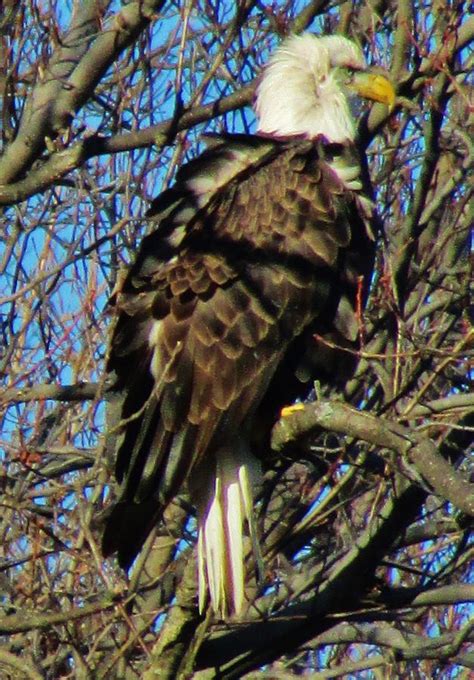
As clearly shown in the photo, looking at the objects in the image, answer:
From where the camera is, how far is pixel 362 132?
581 centimetres

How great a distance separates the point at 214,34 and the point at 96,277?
4.13 ft

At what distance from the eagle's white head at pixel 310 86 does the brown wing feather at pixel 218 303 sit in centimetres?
38

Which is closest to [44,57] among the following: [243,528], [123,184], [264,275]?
[123,184]

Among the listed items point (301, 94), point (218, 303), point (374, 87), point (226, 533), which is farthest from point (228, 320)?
point (301, 94)

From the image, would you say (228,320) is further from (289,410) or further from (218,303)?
(289,410)

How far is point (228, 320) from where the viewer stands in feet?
16.5

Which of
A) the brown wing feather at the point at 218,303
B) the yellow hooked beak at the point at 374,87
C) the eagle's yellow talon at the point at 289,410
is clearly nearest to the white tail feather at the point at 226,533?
the brown wing feather at the point at 218,303

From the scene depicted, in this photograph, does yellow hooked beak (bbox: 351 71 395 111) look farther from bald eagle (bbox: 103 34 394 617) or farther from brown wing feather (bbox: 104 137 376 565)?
brown wing feather (bbox: 104 137 376 565)

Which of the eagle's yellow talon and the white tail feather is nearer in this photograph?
the white tail feather

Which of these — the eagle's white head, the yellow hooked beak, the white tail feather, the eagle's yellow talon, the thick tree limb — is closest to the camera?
the thick tree limb

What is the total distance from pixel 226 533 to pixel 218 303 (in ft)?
2.58

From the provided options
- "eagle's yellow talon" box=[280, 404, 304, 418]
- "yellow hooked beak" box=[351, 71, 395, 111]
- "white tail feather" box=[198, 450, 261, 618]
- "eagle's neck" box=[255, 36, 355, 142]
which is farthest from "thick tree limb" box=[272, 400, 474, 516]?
"eagle's neck" box=[255, 36, 355, 142]

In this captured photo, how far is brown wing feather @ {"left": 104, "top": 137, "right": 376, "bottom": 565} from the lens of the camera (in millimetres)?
4809

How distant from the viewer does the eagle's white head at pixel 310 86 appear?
19.1ft
